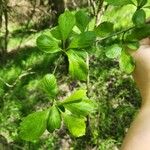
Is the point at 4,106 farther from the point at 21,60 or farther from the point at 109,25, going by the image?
the point at 109,25

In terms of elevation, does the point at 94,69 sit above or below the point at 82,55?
below

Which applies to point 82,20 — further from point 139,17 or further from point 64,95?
point 64,95

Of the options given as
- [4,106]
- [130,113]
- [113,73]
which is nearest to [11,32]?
[4,106]

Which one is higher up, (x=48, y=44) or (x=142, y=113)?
(x=48, y=44)

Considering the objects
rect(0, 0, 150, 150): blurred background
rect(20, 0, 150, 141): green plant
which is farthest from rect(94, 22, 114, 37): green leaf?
rect(0, 0, 150, 150): blurred background

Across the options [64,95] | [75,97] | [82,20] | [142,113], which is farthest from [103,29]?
[64,95]
